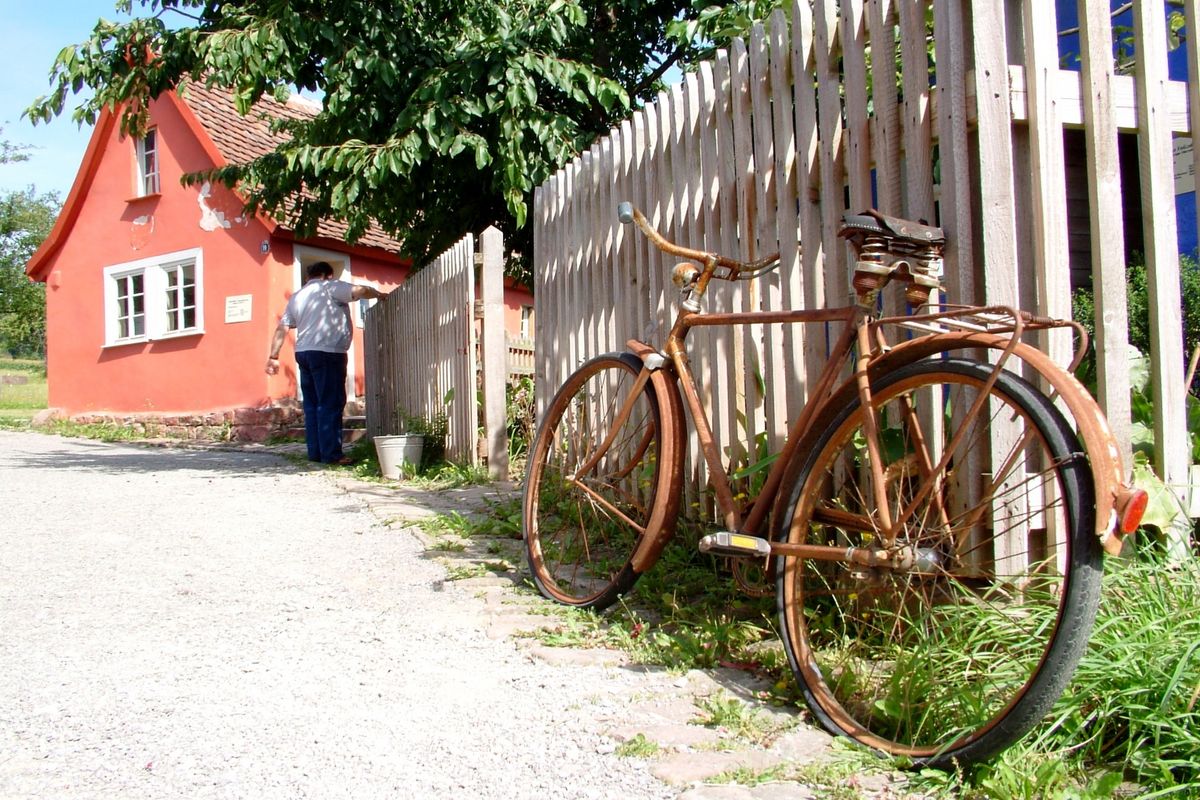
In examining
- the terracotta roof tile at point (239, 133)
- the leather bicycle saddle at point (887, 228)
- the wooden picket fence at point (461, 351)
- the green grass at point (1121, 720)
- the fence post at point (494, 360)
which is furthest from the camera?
the terracotta roof tile at point (239, 133)

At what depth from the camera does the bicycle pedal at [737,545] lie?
102 inches

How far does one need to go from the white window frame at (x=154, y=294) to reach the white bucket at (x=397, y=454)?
9.18 m

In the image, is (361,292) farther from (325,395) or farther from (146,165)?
(146,165)

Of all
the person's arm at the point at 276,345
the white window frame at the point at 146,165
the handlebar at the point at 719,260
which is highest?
the white window frame at the point at 146,165

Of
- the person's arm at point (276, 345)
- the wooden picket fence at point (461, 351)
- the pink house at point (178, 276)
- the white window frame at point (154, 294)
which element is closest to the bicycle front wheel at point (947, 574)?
the wooden picket fence at point (461, 351)

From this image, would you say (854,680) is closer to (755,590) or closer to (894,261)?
(755,590)

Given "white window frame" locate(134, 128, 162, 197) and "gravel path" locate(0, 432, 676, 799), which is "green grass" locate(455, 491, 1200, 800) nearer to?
"gravel path" locate(0, 432, 676, 799)

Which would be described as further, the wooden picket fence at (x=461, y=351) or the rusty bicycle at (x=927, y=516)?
the wooden picket fence at (x=461, y=351)

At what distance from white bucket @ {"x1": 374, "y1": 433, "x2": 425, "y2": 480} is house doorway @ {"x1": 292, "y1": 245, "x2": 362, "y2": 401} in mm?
7486

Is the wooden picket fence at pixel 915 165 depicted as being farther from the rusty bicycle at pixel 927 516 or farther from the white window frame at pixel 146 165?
the white window frame at pixel 146 165

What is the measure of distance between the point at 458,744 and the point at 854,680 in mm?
906

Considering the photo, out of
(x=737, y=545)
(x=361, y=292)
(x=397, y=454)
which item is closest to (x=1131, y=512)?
(x=737, y=545)

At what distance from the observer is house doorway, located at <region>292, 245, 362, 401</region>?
15.5m

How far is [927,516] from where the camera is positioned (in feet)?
7.63
